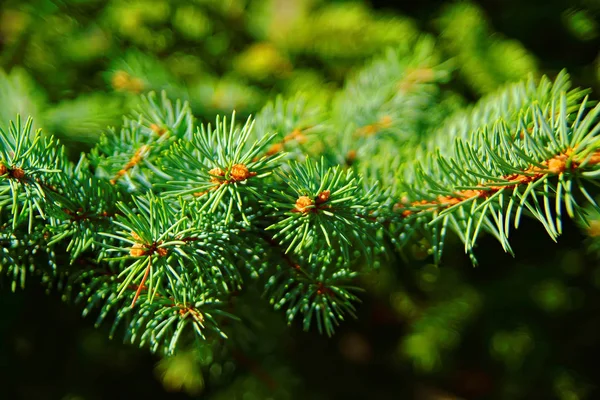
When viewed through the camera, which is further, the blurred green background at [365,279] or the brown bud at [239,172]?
the blurred green background at [365,279]

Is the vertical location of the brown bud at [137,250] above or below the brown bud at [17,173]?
below

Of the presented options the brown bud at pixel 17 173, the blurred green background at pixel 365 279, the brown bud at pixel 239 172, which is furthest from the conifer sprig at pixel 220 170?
the blurred green background at pixel 365 279

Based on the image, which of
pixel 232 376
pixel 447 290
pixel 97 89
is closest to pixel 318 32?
pixel 97 89

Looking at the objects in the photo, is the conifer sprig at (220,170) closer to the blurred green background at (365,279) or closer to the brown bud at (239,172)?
the brown bud at (239,172)

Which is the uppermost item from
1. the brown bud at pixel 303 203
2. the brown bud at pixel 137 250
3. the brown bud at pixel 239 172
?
the brown bud at pixel 239 172

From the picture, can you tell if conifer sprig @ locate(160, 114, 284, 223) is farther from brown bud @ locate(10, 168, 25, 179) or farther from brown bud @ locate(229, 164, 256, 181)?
brown bud @ locate(10, 168, 25, 179)

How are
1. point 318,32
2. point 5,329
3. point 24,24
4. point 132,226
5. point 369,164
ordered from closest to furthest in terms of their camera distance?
point 132,226, point 369,164, point 5,329, point 24,24, point 318,32

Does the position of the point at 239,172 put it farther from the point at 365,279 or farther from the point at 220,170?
the point at 365,279

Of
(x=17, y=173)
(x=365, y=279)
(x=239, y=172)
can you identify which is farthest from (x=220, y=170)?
(x=365, y=279)

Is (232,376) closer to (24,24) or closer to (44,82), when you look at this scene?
(44,82)
